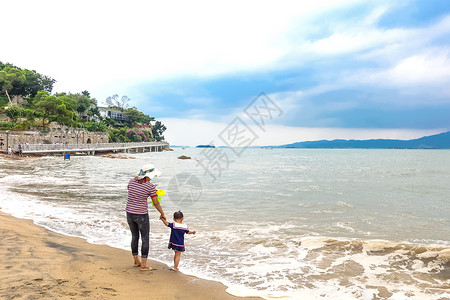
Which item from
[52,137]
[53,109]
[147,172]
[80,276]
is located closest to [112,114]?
[53,109]

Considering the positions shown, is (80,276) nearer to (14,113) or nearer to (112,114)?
(14,113)

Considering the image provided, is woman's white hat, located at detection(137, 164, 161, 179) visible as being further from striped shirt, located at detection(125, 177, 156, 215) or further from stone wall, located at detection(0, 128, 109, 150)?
stone wall, located at detection(0, 128, 109, 150)

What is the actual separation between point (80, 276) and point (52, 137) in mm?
60696

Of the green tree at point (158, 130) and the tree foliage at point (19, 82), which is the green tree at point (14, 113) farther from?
the green tree at point (158, 130)

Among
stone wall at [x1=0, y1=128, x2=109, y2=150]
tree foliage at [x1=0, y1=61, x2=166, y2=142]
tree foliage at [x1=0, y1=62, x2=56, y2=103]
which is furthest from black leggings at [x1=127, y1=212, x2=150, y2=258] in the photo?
tree foliage at [x1=0, y1=62, x2=56, y2=103]

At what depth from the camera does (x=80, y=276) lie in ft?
14.2

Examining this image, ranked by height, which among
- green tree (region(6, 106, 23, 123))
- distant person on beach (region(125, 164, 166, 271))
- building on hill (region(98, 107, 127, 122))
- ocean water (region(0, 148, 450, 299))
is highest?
building on hill (region(98, 107, 127, 122))

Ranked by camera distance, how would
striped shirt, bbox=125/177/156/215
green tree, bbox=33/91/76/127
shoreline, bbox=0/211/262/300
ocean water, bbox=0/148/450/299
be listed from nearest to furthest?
shoreline, bbox=0/211/262/300 → striped shirt, bbox=125/177/156/215 → ocean water, bbox=0/148/450/299 → green tree, bbox=33/91/76/127

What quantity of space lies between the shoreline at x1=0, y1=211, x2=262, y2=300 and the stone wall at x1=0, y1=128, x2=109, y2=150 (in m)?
47.4

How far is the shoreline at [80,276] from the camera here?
3.76 meters

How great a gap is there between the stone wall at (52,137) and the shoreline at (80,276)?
47.4 m

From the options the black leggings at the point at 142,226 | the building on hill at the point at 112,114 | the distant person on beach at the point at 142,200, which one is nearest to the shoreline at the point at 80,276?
the black leggings at the point at 142,226

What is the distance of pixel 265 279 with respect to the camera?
5125mm

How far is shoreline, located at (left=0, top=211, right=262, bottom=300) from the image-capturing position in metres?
3.76
